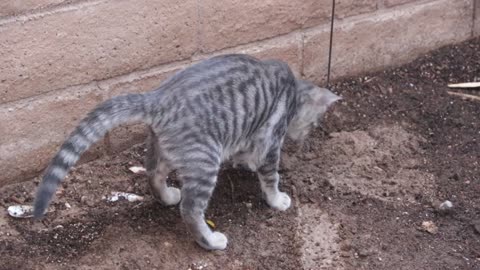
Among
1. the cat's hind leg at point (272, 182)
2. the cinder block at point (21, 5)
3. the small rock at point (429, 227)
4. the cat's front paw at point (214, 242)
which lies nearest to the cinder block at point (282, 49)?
the cat's hind leg at point (272, 182)

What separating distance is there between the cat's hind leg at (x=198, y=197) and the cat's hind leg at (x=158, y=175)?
22 centimetres

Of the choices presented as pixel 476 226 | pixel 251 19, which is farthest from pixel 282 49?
pixel 476 226

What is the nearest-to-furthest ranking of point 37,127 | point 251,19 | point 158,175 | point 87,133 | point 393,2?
1. point 87,133
2. point 158,175
3. point 37,127
4. point 251,19
5. point 393,2

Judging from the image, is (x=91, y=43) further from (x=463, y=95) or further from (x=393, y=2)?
(x=463, y=95)

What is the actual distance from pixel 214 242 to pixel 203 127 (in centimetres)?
58

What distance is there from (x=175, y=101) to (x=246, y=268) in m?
0.86

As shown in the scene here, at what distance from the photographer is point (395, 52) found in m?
5.60

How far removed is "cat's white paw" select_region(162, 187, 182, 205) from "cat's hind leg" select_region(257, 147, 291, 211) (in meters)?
0.43

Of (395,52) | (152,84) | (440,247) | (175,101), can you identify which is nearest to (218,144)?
(175,101)

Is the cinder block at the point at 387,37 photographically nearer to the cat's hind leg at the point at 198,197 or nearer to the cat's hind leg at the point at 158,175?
the cat's hind leg at the point at 158,175

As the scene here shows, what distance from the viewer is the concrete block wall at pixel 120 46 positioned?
4375mm

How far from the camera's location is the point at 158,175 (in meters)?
4.35

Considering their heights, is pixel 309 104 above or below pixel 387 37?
above

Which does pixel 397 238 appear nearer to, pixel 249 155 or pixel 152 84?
pixel 249 155
